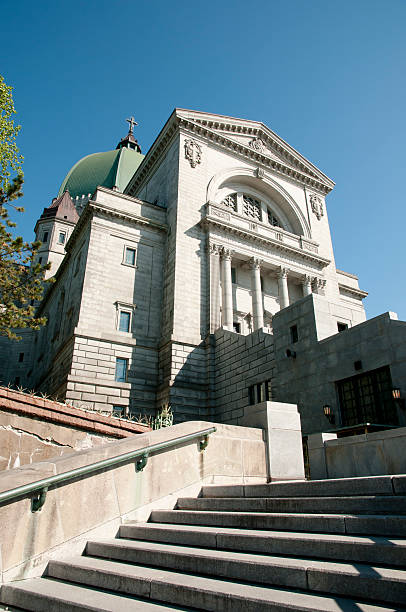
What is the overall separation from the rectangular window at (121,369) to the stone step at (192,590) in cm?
2045

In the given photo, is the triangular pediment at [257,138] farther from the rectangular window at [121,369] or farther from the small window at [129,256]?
the rectangular window at [121,369]

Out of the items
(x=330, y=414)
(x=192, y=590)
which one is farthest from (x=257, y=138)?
(x=192, y=590)

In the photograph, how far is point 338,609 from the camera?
143 inches

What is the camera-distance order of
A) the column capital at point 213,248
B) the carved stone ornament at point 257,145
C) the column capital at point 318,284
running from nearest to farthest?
the column capital at point 213,248 → the column capital at point 318,284 → the carved stone ornament at point 257,145

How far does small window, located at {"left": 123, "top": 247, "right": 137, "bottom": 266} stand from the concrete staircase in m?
24.3

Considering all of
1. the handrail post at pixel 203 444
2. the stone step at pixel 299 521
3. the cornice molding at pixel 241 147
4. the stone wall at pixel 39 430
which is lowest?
the stone step at pixel 299 521

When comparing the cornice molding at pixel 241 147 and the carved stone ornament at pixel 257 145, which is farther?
the carved stone ornament at pixel 257 145

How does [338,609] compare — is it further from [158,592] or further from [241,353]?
[241,353]

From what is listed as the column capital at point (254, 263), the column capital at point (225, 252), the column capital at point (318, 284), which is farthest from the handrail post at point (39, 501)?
the column capital at point (318, 284)

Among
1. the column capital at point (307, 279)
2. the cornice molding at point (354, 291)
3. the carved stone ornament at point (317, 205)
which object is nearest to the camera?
the column capital at point (307, 279)

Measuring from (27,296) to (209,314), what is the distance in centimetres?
1370

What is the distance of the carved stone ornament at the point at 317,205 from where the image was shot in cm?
4097

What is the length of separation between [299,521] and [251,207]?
114ft

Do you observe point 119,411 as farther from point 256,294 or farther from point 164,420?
point 256,294
